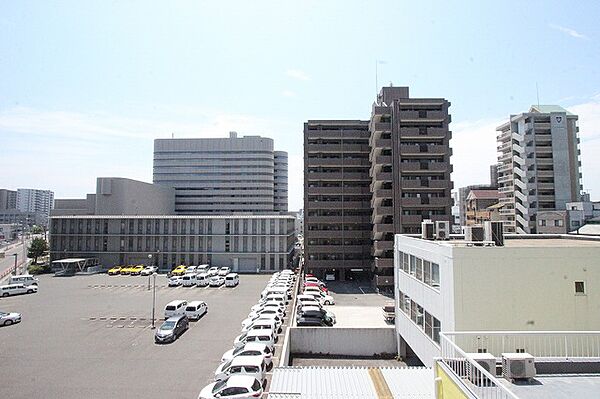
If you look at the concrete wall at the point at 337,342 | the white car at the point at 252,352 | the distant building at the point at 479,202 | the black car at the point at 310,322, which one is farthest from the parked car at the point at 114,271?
the distant building at the point at 479,202

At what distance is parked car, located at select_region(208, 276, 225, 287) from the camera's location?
130 ft

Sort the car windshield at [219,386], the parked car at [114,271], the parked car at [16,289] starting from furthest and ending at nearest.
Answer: the parked car at [114,271] → the parked car at [16,289] → the car windshield at [219,386]

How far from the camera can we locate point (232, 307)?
29203mm

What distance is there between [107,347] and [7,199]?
18662cm

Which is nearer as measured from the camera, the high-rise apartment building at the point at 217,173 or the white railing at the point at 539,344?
the white railing at the point at 539,344

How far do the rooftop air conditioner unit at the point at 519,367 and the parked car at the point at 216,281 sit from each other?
35.8 metres

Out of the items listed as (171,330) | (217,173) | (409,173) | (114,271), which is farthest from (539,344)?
(217,173)

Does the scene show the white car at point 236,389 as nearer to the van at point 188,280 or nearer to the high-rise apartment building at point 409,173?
the high-rise apartment building at point 409,173

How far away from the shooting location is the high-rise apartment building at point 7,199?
156500 mm

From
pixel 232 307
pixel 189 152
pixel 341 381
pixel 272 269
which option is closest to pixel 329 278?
pixel 272 269

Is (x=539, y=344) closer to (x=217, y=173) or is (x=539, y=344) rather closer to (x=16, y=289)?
(x=16, y=289)

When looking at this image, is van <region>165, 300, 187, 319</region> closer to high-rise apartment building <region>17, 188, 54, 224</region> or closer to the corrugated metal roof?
the corrugated metal roof

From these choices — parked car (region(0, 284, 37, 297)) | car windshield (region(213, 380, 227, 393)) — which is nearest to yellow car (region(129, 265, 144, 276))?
parked car (region(0, 284, 37, 297))

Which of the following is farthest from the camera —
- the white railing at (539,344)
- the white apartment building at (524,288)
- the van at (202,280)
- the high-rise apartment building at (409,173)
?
the van at (202,280)
